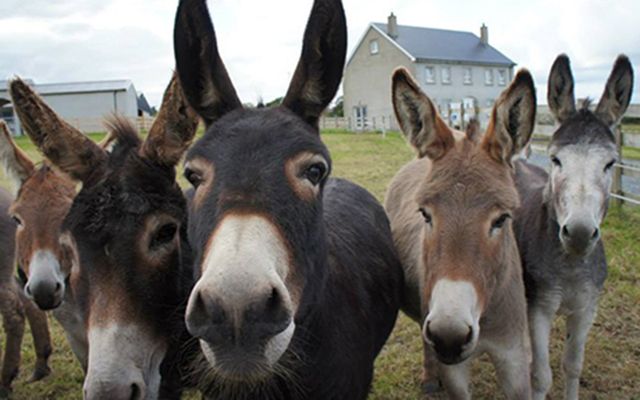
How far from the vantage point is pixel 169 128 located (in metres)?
3.06

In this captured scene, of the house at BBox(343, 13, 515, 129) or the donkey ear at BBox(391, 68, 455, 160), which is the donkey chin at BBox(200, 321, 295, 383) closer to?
the donkey ear at BBox(391, 68, 455, 160)

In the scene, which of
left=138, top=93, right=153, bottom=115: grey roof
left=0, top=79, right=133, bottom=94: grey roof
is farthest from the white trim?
left=138, top=93, right=153, bottom=115: grey roof

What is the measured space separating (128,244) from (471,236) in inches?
73.3

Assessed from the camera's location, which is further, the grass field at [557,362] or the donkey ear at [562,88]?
the grass field at [557,362]

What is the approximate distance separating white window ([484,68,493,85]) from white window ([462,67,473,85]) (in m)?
2.24

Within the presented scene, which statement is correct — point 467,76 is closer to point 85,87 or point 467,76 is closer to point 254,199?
point 85,87

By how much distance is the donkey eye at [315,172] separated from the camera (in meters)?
2.39

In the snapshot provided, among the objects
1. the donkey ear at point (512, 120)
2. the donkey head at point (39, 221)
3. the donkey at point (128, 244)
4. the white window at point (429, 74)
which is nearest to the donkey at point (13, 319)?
the donkey head at point (39, 221)

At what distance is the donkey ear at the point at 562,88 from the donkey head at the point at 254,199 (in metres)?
3.00

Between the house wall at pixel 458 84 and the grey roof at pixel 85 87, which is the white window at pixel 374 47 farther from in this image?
the grey roof at pixel 85 87

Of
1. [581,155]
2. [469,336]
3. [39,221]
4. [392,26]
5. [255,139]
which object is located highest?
[392,26]

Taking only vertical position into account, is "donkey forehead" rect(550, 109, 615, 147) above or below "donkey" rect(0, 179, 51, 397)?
above

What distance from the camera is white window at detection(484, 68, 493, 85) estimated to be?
51875mm

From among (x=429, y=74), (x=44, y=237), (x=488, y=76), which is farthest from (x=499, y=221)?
(x=488, y=76)
